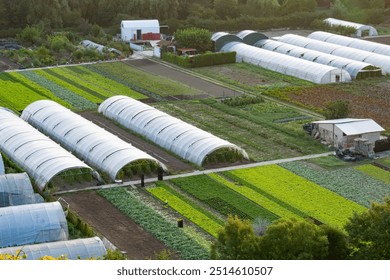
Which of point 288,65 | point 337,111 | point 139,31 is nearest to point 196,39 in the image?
point 139,31

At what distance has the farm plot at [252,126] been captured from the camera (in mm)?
40281

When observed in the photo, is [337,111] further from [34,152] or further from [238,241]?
[238,241]

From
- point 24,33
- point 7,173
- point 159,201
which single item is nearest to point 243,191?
point 159,201

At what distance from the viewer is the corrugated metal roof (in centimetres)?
4022

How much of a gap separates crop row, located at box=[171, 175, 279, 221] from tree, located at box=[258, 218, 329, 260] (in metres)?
7.89

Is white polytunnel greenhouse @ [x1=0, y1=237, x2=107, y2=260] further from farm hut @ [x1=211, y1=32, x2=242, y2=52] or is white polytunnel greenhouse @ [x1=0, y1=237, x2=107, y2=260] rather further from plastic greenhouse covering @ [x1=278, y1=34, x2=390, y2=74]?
farm hut @ [x1=211, y1=32, x2=242, y2=52]

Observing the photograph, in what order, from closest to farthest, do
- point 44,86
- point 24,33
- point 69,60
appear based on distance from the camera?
1. point 44,86
2. point 69,60
3. point 24,33

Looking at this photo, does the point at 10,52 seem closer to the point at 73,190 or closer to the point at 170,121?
the point at 170,121

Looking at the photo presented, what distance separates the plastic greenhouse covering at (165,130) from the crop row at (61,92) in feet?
8.25

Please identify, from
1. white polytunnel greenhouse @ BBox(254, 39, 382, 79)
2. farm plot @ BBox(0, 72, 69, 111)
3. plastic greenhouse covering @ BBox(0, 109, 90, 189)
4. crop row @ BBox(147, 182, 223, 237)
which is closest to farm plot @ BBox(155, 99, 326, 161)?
crop row @ BBox(147, 182, 223, 237)

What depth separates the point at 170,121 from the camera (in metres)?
41.7

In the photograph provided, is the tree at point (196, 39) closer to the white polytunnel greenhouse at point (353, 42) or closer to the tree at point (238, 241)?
the white polytunnel greenhouse at point (353, 42)
